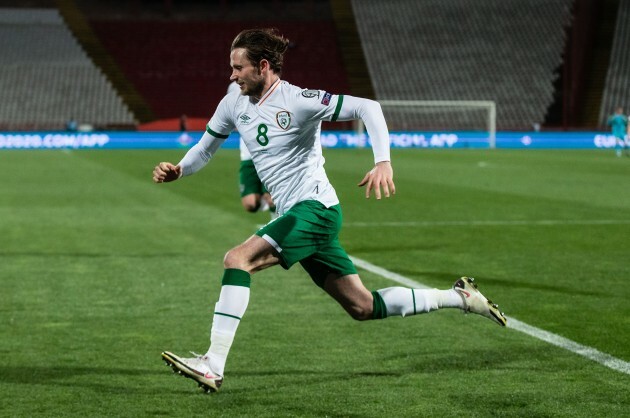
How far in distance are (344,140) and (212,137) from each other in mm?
41274

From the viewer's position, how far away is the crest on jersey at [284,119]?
5.73 m

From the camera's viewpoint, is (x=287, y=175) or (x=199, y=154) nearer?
(x=287, y=175)

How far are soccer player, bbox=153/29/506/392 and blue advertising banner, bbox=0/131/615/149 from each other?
131ft

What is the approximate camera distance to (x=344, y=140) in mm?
47375

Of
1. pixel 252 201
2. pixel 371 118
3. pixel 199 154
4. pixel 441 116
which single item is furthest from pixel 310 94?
pixel 441 116

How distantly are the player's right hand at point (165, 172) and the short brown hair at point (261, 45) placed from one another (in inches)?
31.4

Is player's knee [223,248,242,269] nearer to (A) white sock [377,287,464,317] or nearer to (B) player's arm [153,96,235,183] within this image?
(B) player's arm [153,96,235,183]

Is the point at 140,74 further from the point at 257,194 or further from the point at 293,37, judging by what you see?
the point at 257,194

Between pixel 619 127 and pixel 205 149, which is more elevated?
pixel 619 127

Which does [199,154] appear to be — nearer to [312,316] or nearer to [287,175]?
[287,175]

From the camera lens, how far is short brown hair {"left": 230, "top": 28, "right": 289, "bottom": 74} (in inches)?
223

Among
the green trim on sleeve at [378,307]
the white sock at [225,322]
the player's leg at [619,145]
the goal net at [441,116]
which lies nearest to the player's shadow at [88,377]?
the white sock at [225,322]

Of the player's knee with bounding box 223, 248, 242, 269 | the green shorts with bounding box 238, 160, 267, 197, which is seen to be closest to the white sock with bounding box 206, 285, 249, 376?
the player's knee with bounding box 223, 248, 242, 269

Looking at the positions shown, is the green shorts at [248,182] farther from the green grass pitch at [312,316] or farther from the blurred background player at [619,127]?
the blurred background player at [619,127]
